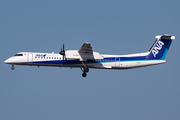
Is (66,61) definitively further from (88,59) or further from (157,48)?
(157,48)

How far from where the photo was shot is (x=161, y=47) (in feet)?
119

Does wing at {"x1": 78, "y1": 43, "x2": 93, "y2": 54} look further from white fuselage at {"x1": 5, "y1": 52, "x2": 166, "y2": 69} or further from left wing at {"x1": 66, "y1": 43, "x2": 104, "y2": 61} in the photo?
white fuselage at {"x1": 5, "y1": 52, "x2": 166, "y2": 69}

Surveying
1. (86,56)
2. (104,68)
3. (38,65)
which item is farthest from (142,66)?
(38,65)

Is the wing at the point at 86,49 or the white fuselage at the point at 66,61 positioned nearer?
the wing at the point at 86,49

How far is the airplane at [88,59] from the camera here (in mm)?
33625

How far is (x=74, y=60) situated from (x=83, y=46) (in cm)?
263

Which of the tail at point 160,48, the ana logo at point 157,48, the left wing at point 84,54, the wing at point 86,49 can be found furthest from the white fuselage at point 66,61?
the ana logo at point 157,48

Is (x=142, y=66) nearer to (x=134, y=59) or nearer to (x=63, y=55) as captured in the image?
(x=134, y=59)

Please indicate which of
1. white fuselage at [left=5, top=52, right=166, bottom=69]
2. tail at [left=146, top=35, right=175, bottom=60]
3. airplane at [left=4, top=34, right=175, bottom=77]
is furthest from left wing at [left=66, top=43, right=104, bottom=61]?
tail at [left=146, top=35, right=175, bottom=60]

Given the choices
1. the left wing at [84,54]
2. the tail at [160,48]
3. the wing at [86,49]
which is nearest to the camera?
the wing at [86,49]

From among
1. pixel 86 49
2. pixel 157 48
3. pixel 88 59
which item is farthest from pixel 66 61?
pixel 157 48

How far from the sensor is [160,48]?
36.3 metres

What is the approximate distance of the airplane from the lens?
33.6 metres

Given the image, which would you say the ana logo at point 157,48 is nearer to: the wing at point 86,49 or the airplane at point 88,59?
the airplane at point 88,59
